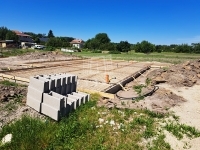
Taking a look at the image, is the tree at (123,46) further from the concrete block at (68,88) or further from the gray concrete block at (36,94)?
the gray concrete block at (36,94)

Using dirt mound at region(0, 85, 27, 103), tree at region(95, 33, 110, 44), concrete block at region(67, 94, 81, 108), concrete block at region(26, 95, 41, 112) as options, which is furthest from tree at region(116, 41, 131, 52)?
concrete block at region(26, 95, 41, 112)

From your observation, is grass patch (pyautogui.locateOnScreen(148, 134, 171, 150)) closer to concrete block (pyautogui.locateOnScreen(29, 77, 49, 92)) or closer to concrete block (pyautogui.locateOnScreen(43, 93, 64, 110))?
concrete block (pyautogui.locateOnScreen(43, 93, 64, 110))

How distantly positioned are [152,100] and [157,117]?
6.00 ft

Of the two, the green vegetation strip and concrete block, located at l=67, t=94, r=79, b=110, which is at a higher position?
concrete block, located at l=67, t=94, r=79, b=110

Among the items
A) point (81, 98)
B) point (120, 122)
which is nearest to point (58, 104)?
point (81, 98)

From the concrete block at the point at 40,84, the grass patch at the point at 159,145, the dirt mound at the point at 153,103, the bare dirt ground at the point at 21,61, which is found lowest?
the grass patch at the point at 159,145

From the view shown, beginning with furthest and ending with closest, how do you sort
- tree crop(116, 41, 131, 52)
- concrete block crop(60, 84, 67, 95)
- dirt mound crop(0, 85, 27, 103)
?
tree crop(116, 41, 131, 52) < dirt mound crop(0, 85, 27, 103) < concrete block crop(60, 84, 67, 95)

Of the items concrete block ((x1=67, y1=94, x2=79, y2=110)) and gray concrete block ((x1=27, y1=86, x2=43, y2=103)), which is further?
concrete block ((x1=67, y1=94, x2=79, y2=110))

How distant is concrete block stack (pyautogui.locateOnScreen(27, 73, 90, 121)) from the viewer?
5.90 m

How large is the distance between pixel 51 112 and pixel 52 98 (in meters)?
0.45

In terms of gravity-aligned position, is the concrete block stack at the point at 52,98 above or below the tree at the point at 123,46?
below

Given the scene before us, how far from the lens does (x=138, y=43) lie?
255 feet

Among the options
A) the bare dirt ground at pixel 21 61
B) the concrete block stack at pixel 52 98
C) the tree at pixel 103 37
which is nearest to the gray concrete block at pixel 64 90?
the concrete block stack at pixel 52 98

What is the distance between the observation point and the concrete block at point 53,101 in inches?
229
